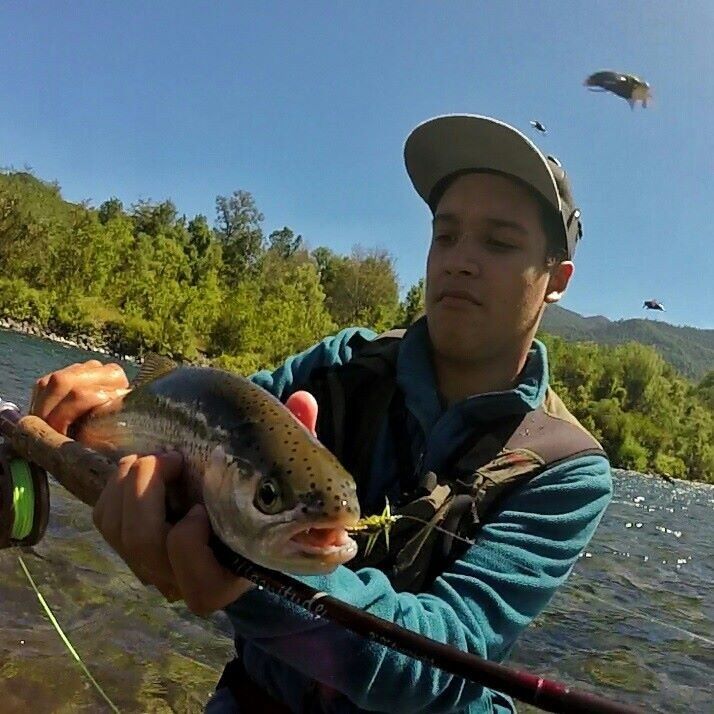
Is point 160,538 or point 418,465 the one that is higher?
point 418,465

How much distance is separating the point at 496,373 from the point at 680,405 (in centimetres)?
9458

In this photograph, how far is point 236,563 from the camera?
171cm

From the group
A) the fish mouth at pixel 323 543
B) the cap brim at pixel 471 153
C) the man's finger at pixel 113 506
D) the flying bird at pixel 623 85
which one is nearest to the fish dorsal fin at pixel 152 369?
the man's finger at pixel 113 506

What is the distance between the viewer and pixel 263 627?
1.92 metres

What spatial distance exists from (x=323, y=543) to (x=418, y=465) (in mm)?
1198

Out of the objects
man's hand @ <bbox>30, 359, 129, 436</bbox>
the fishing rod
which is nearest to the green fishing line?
the fishing rod

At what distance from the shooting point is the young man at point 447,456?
197 cm

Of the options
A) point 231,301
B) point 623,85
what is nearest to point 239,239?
point 231,301

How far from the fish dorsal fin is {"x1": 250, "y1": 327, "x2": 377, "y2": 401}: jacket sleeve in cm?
44

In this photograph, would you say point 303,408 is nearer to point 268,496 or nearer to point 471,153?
point 268,496

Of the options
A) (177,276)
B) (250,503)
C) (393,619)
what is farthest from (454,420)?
(177,276)

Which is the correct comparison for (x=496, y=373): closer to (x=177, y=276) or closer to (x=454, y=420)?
(x=454, y=420)

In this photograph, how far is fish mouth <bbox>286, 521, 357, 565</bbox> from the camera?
154 centimetres

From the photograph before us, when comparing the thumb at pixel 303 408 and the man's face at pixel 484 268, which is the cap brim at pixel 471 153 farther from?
the thumb at pixel 303 408
